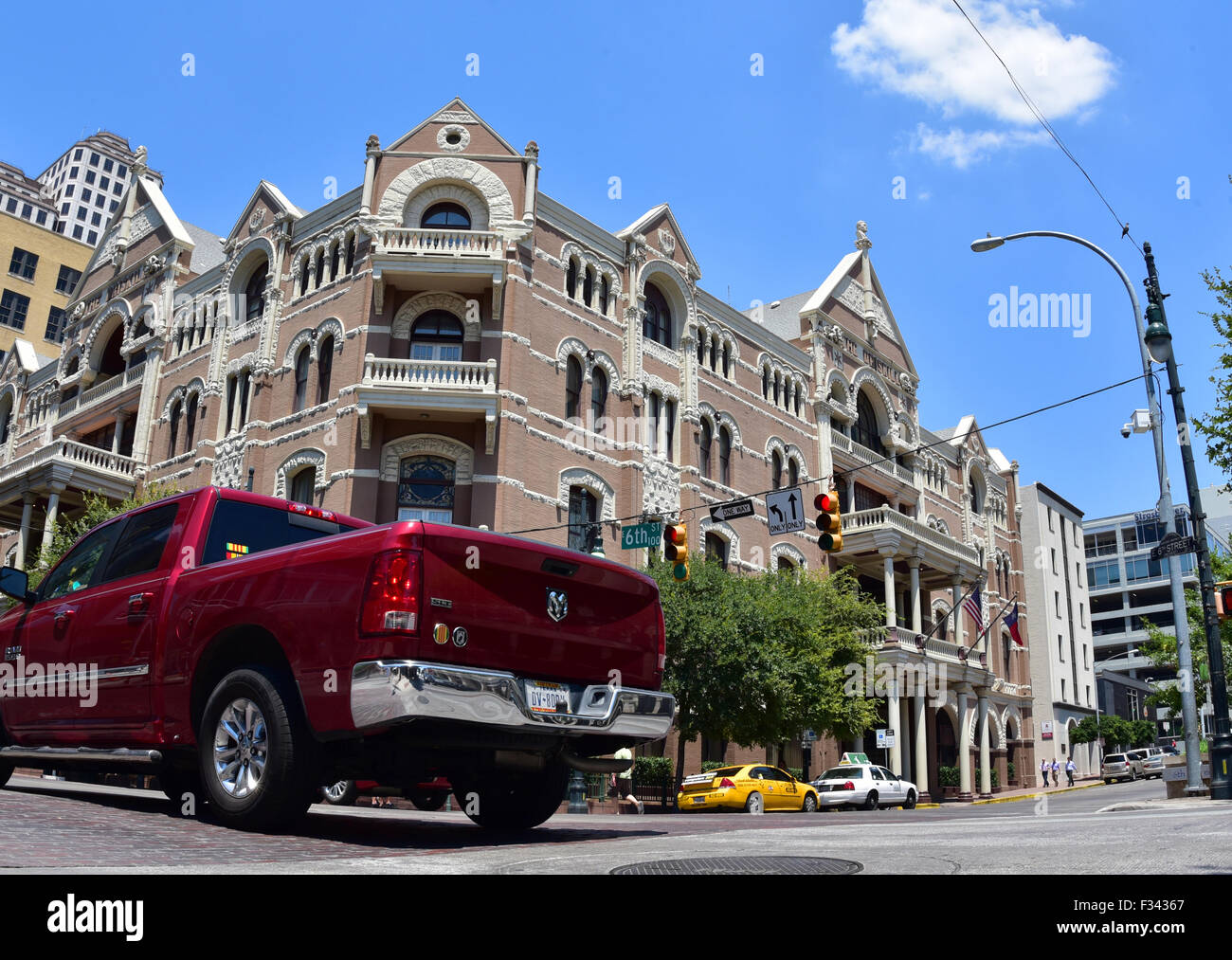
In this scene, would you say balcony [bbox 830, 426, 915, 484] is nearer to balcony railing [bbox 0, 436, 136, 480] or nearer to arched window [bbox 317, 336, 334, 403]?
arched window [bbox 317, 336, 334, 403]

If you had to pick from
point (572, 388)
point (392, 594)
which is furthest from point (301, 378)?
point (392, 594)

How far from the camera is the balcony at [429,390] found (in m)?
27.5

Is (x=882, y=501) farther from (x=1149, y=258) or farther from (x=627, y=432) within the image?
(x=1149, y=258)

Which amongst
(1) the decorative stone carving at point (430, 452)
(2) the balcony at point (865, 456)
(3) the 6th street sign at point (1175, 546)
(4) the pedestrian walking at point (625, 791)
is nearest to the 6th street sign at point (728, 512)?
(4) the pedestrian walking at point (625, 791)

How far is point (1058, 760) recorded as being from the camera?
57.3 m

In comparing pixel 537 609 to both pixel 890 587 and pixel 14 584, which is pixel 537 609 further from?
pixel 890 587

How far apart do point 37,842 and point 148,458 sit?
32834mm

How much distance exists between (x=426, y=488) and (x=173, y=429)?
1237cm

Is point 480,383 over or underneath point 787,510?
over

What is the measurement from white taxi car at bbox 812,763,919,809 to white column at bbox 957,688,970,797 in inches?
401

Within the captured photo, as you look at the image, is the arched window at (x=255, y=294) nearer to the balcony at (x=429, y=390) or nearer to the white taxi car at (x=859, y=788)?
the balcony at (x=429, y=390)

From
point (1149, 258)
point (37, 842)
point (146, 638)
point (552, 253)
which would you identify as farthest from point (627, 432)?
point (37, 842)

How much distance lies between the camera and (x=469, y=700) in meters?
6.64

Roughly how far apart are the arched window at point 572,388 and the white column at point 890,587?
44.3ft
